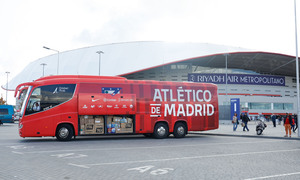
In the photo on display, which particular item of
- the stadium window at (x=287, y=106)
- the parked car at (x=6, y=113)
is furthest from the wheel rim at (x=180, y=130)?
the stadium window at (x=287, y=106)

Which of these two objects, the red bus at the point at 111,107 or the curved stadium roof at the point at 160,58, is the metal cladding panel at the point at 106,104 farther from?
the curved stadium roof at the point at 160,58

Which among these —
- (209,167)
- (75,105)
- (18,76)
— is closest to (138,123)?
(75,105)

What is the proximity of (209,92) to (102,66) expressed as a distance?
48589 mm

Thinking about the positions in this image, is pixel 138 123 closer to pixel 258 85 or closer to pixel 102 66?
pixel 102 66

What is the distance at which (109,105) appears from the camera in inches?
654

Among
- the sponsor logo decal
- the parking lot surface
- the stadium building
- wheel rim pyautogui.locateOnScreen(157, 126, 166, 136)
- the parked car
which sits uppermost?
the stadium building

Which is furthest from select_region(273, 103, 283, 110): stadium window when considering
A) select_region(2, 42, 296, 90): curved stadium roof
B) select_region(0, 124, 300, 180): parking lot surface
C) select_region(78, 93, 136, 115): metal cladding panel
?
select_region(0, 124, 300, 180): parking lot surface

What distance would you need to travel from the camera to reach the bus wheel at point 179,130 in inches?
721

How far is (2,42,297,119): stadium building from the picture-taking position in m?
62.9

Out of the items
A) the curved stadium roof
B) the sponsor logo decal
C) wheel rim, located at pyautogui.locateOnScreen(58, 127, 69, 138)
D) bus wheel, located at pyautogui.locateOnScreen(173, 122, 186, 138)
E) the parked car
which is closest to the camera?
wheel rim, located at pyautogui.locateOnScreen(58, 127, 69, 138)

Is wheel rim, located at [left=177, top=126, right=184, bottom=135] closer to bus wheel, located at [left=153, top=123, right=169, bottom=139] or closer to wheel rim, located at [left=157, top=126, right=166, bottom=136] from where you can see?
bus wheel, located at [left=153, top=123, right=169, bottom=139]

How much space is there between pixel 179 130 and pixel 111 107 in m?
4.53

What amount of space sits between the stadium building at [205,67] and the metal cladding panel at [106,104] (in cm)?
4372

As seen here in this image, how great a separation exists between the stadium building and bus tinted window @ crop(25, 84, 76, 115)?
Answer: 45078 millimetres
